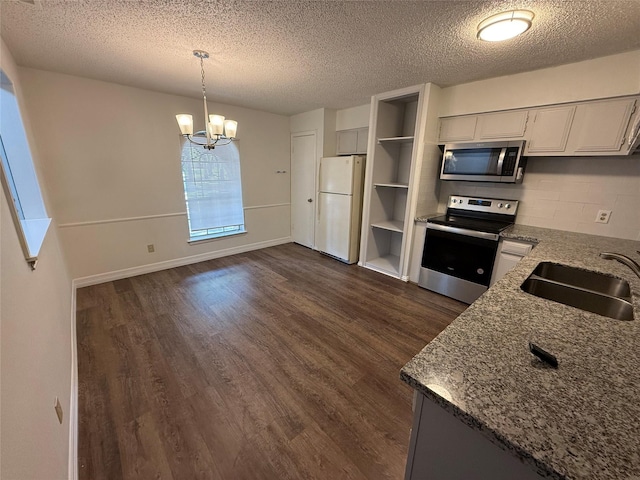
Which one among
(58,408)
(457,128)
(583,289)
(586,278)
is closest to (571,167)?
(457,128)

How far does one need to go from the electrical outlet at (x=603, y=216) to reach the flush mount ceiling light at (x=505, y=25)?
182cm

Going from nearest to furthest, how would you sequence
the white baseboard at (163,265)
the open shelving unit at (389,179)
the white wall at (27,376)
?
the white wall at (27,376) → the white baseboard at (163,265) → the open shelving unit at (389,179)

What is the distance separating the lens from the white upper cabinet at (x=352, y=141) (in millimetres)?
3877

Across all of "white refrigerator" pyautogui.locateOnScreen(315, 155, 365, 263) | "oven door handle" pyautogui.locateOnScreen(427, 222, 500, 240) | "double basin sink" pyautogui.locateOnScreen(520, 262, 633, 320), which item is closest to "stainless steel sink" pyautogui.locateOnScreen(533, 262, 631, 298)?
"double basin sink" pyautogui.locateOnScreen(520, 262, 633, 320)

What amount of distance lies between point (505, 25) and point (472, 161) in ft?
4.24

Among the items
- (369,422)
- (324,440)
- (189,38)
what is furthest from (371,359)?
(189,38)

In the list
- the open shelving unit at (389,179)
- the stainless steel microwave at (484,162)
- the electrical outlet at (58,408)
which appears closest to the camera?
the electrical outlet at (58,408)

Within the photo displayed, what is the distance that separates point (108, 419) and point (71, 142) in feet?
9.53

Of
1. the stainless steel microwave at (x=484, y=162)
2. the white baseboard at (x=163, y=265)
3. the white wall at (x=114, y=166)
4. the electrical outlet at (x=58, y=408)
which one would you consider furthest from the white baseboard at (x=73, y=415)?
the stainless steel microwave at (x=484, y=162)

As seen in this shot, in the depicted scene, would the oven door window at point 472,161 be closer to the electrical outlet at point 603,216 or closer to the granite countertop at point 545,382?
the electrical outlet at point 603,216

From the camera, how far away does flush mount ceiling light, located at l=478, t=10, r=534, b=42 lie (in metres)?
1.57

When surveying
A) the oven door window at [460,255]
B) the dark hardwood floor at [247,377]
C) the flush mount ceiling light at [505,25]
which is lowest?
the dark hardwood floor at [247,377]

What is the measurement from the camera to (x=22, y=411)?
2.72 feet

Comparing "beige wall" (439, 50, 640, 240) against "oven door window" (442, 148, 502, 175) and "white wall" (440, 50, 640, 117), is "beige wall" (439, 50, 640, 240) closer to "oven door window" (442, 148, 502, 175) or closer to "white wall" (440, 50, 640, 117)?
"white wall" (440, 50, 640, 117)
